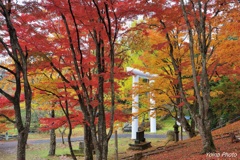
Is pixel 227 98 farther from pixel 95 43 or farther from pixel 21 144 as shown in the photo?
pixel 21 144

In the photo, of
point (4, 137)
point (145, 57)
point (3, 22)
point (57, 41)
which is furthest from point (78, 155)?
point (4, 137)

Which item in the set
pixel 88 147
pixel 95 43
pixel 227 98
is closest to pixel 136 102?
pixel 88 147

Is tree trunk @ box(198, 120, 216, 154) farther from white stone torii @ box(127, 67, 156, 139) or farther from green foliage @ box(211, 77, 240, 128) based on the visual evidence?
green foliage @ box(211, 77, 240, 128)

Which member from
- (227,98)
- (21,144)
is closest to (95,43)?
(21,144)

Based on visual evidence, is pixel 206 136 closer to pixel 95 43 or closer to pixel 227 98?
pixel 95 43

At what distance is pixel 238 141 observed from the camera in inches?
291

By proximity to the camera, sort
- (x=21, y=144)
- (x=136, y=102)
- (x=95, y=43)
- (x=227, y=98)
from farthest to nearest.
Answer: (x=227, y=98)
(x=136, y=102)
(x=95, y=43)
(x=21, y=144)

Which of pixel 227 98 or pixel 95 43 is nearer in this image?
pixel 95 43

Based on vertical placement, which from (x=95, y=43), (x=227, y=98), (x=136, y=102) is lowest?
(x=136, y=102)

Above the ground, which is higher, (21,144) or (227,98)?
(227,98)

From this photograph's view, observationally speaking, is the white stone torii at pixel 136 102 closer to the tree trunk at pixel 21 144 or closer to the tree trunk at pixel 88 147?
the tree trunk at pixel 88 147

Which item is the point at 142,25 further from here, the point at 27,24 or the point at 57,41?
the point at 27,24

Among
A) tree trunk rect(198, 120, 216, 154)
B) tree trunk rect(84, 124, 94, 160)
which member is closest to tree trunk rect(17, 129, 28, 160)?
tree trunk rect(84, 124, 94, 160)

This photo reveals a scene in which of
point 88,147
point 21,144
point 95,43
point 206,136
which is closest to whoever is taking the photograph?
point 21,144
